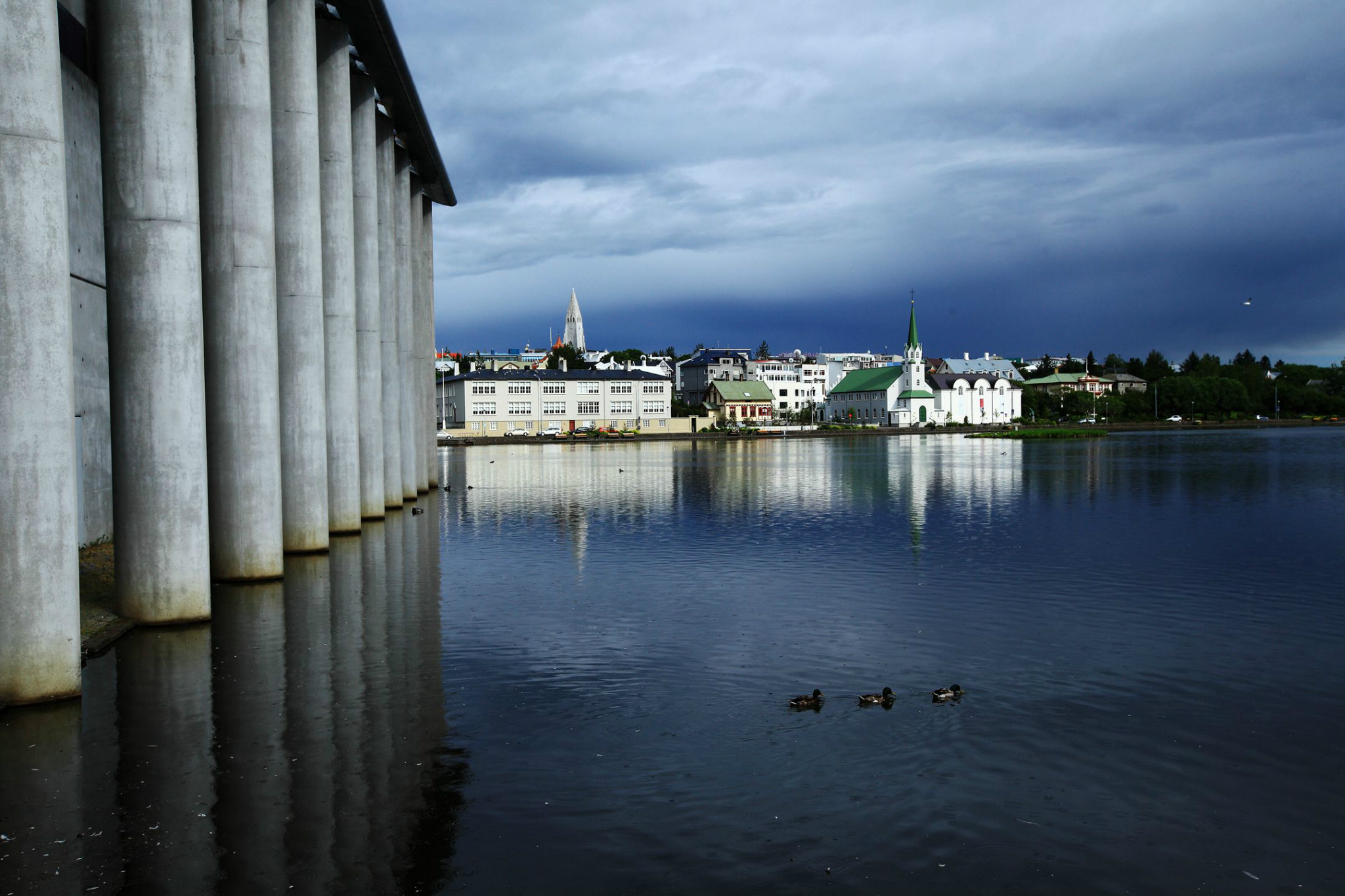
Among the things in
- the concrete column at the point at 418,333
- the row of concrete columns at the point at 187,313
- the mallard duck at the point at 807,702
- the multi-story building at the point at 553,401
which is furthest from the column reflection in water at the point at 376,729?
the multi-story building at the point at 553,401

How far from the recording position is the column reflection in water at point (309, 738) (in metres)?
8.02

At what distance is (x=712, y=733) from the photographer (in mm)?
11164

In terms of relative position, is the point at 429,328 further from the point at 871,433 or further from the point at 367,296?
the point at 871,433

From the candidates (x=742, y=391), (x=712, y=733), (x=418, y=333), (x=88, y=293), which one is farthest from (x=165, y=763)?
(x=742, y=391)

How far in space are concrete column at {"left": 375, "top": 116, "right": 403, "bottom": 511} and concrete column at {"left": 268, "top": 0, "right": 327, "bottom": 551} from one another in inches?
494

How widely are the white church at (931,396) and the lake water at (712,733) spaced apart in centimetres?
16225

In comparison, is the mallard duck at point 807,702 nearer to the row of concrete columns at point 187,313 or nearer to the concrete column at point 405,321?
the row of concrete columns at point 187,313

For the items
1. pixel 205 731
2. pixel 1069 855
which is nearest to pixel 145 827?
pixel 205 731

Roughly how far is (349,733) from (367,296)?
22.8 metres

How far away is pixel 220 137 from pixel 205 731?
11.9m

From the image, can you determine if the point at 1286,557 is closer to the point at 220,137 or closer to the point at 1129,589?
the point at 1129,589

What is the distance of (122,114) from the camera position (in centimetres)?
1517

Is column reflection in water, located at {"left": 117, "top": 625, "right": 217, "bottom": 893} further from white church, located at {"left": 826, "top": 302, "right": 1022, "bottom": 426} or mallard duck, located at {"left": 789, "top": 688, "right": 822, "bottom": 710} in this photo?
white church, located at {"left": 826, "top": 302, "right": 1022, "bottom": 426}

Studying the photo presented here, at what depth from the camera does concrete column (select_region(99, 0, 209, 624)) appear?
15164 mm
